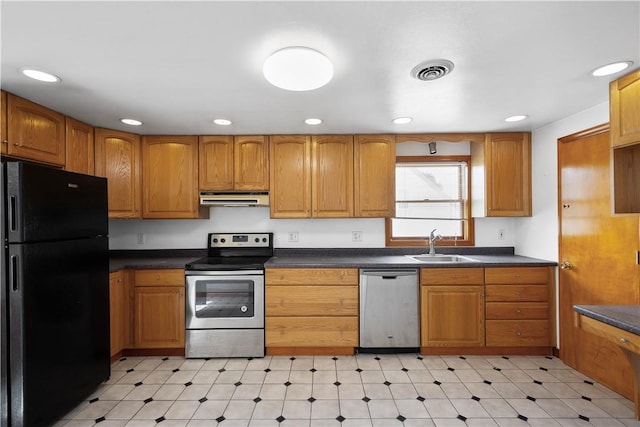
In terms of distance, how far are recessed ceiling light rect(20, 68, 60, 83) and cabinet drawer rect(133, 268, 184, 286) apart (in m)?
1.66

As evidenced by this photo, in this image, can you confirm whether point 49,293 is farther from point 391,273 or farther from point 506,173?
point 506,173

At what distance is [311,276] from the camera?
9.05 feet

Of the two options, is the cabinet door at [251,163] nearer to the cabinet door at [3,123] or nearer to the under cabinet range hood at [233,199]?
the under cabinet range hood at [233,199]

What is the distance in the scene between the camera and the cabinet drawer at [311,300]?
2.74m

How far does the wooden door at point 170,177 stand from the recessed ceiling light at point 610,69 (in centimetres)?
324

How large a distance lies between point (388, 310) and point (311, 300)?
2.40 ft

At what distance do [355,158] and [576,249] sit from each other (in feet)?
6.87

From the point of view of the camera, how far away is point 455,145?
131 inches

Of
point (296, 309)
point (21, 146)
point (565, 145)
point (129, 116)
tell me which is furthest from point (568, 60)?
point (21, 146)

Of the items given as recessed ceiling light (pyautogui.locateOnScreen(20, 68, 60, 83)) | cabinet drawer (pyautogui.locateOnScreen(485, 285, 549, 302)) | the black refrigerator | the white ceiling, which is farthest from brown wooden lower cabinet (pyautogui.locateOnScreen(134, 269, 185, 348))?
cabinet drawer (pyautogui.locateOnScreen(485, 285, 549, 302))

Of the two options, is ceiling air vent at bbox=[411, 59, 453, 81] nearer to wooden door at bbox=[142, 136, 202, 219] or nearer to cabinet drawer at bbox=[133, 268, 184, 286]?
wooden door at bbox=[142, 136, 202, 219]

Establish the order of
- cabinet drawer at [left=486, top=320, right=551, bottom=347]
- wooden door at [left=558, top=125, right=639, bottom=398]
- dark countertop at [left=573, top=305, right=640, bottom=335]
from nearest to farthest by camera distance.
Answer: dark countertop at [left=573, top=305, right=640, bottom=335]
wooden door at [left=558, top=125, right=639, bottom=398]
cabinet drawer at [left=486, top=320, right=551, bottom=347]

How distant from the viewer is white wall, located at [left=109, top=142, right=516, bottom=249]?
330 centimetres

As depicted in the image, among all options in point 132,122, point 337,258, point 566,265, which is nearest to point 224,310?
point 337,258
